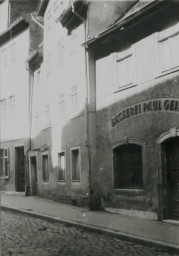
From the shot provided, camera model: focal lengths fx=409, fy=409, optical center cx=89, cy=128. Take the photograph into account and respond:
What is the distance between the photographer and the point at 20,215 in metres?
14.2

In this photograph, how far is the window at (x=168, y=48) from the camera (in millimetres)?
11203

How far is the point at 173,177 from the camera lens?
459 inches

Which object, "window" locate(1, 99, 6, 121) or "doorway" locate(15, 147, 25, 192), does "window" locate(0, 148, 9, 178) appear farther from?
"window" locate(1, 99, 6, 121)

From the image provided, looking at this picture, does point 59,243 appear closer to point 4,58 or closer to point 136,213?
point 136,213

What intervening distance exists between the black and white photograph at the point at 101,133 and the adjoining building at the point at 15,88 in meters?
0.32

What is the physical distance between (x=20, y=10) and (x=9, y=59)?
3.25 metres

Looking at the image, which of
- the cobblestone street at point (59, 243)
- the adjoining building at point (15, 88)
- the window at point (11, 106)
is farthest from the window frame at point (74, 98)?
the window at point (11, 106)

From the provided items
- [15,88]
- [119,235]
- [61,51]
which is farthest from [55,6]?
[119,235]

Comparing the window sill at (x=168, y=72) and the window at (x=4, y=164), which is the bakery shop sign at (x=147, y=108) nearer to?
the window sill at (x=168, y=72)

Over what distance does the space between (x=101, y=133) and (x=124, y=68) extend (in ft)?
8.19

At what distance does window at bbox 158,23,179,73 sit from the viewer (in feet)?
36.8

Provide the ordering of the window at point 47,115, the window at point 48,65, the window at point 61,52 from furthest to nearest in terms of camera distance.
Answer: the window at point 47,115
the window at point 48,65
the window at point 61,52

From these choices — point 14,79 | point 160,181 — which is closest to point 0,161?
point 14,79

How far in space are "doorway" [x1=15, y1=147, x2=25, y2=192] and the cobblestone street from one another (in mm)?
11434
